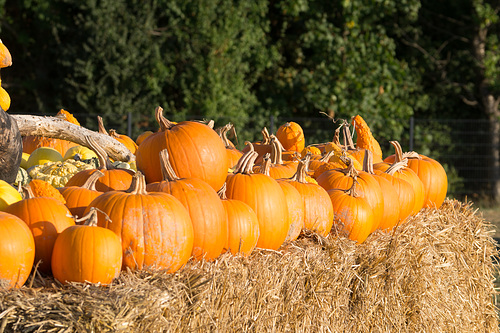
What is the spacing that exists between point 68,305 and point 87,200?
646 mm

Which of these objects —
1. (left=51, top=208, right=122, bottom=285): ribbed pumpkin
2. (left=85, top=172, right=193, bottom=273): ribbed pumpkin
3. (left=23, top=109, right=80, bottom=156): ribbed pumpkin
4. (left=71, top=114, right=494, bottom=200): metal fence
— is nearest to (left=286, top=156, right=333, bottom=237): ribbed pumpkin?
(left=85, top=172, right=193, bottom=273): ribbed pumpkin

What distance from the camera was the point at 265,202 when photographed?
242 centimetres

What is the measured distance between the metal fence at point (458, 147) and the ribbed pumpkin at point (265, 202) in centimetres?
775

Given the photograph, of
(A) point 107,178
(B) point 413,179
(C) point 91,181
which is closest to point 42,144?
(A) point 107,178

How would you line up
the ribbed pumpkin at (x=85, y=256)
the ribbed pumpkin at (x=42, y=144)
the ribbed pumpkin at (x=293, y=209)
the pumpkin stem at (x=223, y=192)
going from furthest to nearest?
the ribbed pumpkin at (x=42, y=144)
the ribbed pumpkin at (x=293, y=209)
the pumpkin stem at (x=223, y=192)
the ribbed pumpkin at (x=85, y=256)

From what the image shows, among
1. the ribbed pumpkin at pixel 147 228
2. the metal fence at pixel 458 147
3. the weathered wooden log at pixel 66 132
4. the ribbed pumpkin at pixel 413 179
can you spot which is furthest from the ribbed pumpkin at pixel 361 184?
the metal fence at pixel 458 147

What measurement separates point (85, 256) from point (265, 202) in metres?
0.94

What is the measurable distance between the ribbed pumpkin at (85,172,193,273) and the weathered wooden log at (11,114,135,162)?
1370 mm

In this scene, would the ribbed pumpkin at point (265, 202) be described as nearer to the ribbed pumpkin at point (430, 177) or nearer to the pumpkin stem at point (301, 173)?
the pumpkin stem at point (301, 173)

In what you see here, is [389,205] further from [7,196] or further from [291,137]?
[7,196]

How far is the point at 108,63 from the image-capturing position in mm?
8773

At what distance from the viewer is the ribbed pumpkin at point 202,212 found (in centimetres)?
206

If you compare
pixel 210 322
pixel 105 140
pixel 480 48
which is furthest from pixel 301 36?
pixel 210 322

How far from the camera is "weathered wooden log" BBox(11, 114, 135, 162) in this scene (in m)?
3.22
